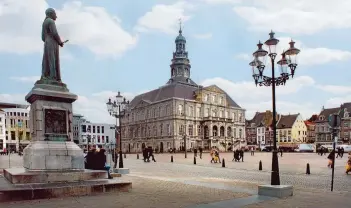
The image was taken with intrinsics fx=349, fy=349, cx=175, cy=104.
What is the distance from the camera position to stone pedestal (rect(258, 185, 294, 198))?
11062 millimetres

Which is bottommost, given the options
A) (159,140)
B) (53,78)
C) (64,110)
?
(159,140)

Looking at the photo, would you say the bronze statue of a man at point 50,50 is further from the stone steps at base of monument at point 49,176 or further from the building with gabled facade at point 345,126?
the building with gabled facade at point 345,126

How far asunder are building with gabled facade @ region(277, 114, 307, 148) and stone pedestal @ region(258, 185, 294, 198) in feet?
330

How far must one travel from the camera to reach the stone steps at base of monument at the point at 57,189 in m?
9.59

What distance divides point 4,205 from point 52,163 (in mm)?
3008

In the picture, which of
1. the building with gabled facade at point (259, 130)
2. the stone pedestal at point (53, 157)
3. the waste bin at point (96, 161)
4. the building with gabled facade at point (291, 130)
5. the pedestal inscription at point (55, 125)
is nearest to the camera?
the stone pedestal at point (53, 157)

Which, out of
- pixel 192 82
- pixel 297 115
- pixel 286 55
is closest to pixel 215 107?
pixel 192 82

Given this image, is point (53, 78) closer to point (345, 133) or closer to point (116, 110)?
point (116, 110)

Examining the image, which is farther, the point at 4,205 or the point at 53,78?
the point at 53,78

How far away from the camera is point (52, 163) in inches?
469

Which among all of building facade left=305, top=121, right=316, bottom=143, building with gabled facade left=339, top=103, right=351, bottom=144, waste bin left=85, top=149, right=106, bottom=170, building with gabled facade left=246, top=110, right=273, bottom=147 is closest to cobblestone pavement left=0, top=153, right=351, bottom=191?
waste bin left=85, top=149, right=106, bottom=170

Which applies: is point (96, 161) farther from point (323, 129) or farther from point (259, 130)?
point (259, 130)

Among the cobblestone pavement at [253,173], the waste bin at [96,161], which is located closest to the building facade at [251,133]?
the cobblestone pavement at [253,173]

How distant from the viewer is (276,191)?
1106 cm
